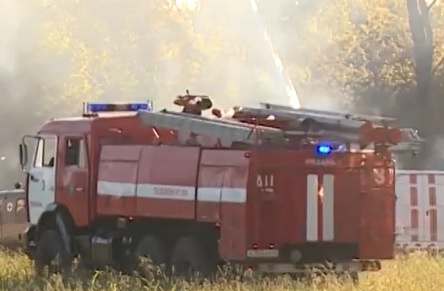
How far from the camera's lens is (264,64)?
43.6 m

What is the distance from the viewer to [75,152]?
1831 cm

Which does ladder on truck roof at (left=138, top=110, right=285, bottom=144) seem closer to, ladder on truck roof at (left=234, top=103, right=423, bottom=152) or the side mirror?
ladder on truck roof at (left=234, top=103, right=423, bottom=152)

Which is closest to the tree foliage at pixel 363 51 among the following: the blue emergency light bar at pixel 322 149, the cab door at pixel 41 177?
the cab door at pixel 41 177

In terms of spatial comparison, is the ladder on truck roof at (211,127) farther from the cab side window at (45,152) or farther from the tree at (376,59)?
the tree at (376,59)

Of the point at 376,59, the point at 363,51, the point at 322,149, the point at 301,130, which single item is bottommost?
the point at 322,149

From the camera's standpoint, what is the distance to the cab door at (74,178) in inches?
711

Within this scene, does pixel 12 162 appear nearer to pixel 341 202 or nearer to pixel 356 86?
pixel 356 86

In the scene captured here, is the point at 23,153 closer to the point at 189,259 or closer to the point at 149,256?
the point at 149,256

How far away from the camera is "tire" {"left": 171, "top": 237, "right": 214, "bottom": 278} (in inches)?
622

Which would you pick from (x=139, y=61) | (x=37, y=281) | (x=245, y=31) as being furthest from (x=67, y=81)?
(x=37, y=281)

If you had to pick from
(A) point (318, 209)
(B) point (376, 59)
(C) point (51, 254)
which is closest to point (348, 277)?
(A) point (318, 209)

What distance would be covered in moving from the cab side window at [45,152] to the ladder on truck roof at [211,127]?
217cm

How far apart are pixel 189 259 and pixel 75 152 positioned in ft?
10.3

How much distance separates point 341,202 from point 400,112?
23543mm
